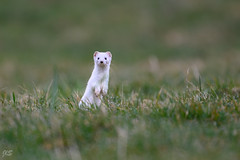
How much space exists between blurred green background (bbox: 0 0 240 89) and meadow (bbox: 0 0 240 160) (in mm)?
48

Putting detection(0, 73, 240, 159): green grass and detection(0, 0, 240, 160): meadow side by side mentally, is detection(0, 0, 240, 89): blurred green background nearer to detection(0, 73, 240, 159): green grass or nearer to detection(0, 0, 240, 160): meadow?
detection(0, 0, 240, 160): meadow

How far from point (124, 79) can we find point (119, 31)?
9803 millimetres

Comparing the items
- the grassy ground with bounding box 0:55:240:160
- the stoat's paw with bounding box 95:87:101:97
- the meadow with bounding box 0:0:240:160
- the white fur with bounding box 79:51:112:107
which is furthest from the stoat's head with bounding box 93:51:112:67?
the grassy ground with bounding box 0:55:240:160

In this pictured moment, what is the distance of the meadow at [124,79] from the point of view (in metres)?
3.07

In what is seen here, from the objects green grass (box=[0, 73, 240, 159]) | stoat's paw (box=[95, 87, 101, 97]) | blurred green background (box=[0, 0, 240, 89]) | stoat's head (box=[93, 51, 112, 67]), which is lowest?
green grass (box=[0, 73, 240, 159])

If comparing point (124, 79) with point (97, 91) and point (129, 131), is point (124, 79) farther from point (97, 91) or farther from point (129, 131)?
point (129, 131)

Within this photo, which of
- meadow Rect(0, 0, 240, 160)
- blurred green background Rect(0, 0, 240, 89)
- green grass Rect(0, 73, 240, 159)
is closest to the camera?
green grass Rect(0, 73, 240, 159)

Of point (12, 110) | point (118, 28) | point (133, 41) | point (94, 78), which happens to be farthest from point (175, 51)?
point (12, 110)

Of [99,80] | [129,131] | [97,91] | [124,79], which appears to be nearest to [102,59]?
[99,80]

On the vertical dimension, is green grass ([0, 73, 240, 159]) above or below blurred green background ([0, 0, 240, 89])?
below

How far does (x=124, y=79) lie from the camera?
8.11 m

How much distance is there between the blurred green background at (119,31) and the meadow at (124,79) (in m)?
0.05

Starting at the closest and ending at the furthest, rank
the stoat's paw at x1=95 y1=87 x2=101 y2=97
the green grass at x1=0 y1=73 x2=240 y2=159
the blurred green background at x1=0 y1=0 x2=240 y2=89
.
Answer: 1. the green grass at x1=0 y1=73 x2=240 y2=159
2. the stoat's paw at x1=95 y1=87 x2=101 y2=97
3. the blurred green background at x1=0 y1=0 x2=240 y2=89

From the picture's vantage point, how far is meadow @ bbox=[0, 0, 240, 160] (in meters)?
3.07
